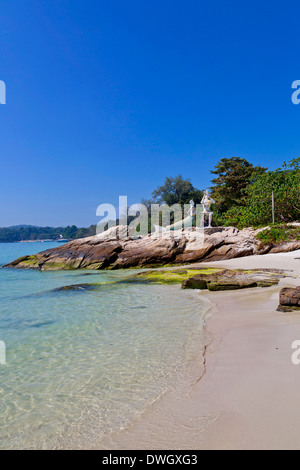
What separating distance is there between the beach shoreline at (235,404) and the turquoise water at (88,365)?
0.85ft

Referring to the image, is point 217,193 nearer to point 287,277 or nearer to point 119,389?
point 287,277

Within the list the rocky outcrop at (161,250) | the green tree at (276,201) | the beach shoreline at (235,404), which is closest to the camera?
the beach shoreline at (235,404)

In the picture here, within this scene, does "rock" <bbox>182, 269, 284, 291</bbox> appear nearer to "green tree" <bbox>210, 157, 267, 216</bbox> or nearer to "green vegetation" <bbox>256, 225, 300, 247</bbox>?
"green vegetation" <bbox>256, 225, 300, 247</bbox>

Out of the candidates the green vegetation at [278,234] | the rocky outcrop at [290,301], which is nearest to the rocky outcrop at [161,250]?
the green vegetation at [278,234]

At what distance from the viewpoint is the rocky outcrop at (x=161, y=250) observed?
1950 cm

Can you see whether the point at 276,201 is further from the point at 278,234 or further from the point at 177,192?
the point at 177,192

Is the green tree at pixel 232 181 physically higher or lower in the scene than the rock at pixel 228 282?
higher

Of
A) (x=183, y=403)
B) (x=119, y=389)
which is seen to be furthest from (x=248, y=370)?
(x=119, y=389)

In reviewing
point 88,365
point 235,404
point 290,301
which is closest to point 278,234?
point 290,301

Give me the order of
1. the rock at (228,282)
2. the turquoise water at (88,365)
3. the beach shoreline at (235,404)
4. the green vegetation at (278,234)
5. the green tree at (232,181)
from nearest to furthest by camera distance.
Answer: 1. the beach shoreline at (235,404)
2. the turquoise water at (88,365)
3. the rock at (228,282)
4. the green vegetation at (278,234)
5. the green tree at (232,181)

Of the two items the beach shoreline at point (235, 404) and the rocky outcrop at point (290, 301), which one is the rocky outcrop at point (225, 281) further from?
the beach shoreline at point (235, 404)

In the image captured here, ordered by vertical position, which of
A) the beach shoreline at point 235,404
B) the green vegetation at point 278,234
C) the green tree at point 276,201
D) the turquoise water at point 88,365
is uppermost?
the green tree at point 276,201

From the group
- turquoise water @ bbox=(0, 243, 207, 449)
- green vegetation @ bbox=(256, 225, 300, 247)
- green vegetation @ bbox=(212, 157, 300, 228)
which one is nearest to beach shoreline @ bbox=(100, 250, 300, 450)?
turquoise water @ bbox=(0, 243, 207, 449)

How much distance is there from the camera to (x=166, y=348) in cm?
445
